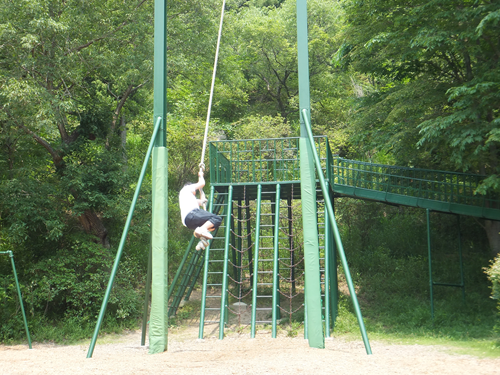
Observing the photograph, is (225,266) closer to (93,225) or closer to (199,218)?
(199,218)

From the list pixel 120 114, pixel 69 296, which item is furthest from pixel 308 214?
pixel 120 114

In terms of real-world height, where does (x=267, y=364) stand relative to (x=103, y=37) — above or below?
→ below

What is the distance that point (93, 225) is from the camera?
1458 cm

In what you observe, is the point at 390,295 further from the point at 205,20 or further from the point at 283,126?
the point at 205,20

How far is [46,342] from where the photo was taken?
12.4m

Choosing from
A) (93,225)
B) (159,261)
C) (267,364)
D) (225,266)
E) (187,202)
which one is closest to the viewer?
(267,364)

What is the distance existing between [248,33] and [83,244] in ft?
51.3

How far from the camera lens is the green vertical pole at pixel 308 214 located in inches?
275

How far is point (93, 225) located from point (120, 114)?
4107 mm

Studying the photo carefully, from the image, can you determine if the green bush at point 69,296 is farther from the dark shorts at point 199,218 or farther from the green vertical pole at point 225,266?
the dark shorts at point 199,218

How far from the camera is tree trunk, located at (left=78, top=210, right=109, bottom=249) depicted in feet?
47.4

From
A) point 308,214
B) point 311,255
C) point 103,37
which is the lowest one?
point 311,255

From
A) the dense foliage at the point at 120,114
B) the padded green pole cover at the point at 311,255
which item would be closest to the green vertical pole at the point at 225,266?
the padded green pole cover at the point at 311,255

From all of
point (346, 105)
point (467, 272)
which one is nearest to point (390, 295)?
point (467, 272)
